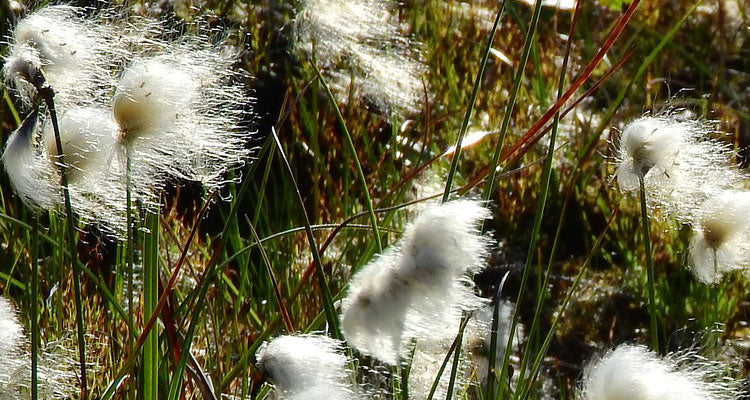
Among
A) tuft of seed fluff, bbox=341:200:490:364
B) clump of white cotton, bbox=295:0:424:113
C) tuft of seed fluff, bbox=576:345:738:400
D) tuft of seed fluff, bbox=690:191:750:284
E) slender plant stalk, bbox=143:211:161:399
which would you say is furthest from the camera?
clump of white cotton, bbox=295:0:424:113

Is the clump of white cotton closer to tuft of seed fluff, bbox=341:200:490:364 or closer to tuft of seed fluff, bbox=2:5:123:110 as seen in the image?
tuft of seed fluff, bbox=2:5:123:110

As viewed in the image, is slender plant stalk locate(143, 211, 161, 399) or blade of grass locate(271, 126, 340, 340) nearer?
blade of grass locate(271, 126, 340, 340)

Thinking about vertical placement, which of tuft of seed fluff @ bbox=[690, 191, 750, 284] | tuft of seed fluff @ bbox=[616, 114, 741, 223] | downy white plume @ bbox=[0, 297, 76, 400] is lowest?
downy white plume @ bbox=[0, 297, 76, 400]

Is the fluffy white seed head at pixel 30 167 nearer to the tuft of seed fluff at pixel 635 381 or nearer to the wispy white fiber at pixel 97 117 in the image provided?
the wispy white fiber at pixel 97 117

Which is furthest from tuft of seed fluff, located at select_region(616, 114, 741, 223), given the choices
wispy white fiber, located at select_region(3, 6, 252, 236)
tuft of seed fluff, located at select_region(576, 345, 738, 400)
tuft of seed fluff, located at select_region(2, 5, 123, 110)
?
tuft of seed fluff, located at select_region(2, 5, 123, 110)

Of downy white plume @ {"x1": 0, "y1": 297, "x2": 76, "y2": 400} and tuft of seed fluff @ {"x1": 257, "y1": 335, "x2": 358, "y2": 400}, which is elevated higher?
tuft of seed fluff @ {"x1": 257, "y1": 335, "x2": 358, "y2": 400}

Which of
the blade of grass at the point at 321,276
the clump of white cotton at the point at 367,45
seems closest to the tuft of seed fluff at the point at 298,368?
the blade of grass at the point at 321,276
